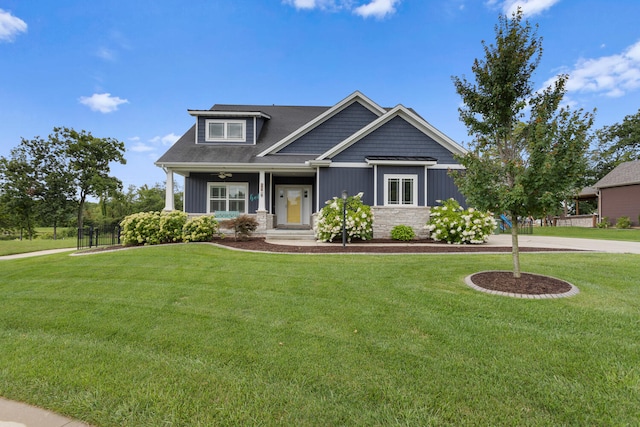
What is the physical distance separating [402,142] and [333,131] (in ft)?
11.8

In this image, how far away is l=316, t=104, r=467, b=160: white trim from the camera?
12.8 metres

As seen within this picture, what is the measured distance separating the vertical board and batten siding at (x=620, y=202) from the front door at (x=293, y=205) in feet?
83.4

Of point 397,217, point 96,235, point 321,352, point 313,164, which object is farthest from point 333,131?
point 321,352

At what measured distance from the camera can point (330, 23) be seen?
56.2 feet

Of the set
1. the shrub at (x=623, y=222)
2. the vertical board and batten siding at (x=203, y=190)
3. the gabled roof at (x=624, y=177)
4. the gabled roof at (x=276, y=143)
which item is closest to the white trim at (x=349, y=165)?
the gabled roof at (x=276, y=143)

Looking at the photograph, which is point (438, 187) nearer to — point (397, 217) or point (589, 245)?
point (397, 217)

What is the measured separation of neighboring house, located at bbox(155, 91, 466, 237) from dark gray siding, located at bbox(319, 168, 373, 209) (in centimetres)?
4

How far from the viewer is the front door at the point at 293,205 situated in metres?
15.3

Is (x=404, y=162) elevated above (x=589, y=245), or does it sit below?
above

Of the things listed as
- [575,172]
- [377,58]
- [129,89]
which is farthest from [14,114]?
[575,172]

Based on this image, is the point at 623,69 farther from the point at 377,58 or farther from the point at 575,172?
the point at 575,172

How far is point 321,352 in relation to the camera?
2922 millimetres

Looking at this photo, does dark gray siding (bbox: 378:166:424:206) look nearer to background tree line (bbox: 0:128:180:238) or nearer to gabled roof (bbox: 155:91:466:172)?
gabled roof (bbox: 155:91:466:172)

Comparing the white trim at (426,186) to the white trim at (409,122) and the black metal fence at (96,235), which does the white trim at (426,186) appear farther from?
the black metal fence at (96,235)
